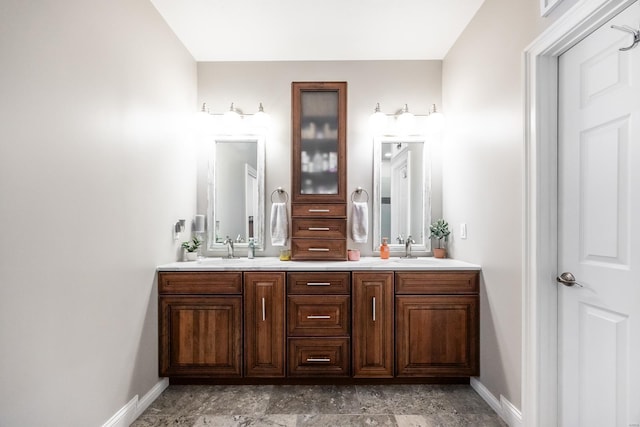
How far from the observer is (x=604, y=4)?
1333mm

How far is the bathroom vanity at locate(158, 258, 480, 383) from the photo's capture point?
239cm

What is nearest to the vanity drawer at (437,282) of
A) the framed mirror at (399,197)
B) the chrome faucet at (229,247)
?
the framed mirror at (399,197)

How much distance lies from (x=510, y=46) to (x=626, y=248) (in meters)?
1.25

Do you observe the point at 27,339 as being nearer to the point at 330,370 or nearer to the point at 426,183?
the point at 330,370

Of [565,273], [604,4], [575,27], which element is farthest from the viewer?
[565,273]

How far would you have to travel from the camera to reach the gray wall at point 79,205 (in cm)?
127

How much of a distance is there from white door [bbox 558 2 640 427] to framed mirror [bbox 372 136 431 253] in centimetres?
137

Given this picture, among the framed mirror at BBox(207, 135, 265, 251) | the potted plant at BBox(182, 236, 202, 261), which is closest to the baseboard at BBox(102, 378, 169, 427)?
the potted plant at BBox(182, 236, 202, 261)

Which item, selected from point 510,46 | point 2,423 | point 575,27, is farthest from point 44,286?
point 510,46

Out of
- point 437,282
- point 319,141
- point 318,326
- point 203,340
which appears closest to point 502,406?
point 437,282

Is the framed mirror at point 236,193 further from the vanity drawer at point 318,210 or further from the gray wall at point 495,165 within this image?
the gray wall at point 495,165

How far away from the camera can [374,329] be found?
7.89 ft

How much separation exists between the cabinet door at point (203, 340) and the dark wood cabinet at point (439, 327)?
1143 mm

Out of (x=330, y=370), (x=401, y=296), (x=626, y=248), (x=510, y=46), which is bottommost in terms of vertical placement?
(x=330, y=370)
